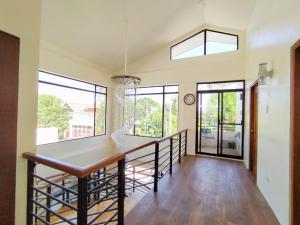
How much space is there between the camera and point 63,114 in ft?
17.3

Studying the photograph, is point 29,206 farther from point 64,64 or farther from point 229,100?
point 229,100

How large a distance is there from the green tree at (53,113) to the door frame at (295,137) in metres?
5.11

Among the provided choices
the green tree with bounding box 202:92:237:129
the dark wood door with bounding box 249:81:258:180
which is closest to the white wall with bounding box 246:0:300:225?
the dark wood door with bounding box 249:81:258:180

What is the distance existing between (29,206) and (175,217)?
1.65m

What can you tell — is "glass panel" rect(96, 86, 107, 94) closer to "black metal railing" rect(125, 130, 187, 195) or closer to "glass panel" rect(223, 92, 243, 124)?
"black metal railing" rect(125, 130, 187, 195)

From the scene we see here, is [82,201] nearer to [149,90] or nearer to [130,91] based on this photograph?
[149,90]

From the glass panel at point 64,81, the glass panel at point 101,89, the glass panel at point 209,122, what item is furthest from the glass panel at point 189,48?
the glass panel at point 64,81

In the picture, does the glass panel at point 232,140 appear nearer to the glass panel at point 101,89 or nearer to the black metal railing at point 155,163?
the black metal railing at point 155,163

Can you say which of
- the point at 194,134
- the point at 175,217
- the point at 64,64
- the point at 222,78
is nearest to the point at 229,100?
the point at 222,78

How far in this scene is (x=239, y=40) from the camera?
5148 mm

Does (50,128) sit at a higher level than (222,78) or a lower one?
lower

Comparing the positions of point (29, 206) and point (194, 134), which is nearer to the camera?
point (29, 206)

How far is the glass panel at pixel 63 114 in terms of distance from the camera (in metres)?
4.65

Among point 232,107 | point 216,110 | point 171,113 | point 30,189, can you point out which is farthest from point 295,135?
point 171,113
